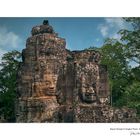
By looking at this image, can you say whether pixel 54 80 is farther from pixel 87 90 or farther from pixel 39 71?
pixel 87 90

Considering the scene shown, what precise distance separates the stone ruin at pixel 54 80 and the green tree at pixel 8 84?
158 centimetres

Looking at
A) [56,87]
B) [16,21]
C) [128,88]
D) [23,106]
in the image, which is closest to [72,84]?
[56,87]

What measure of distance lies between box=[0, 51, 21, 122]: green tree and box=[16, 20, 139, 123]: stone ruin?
62.3 inches

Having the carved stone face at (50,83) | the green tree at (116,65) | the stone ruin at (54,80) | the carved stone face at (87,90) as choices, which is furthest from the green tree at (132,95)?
the carved stone face at (50,83)

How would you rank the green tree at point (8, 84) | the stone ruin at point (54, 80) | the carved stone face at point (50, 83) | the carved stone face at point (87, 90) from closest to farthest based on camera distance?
the stone ruin at point (54, 80) → the carved stone face at point (87, 90) → the carved stone face at point (50, 83) → the green tree at point (8, 84)

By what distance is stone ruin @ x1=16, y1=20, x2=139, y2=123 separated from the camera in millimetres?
14125

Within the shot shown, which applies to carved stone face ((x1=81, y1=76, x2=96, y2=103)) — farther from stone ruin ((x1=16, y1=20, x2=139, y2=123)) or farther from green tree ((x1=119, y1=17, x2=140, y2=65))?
green tree ((x1=119, y1=17, x2=140, y2=65))

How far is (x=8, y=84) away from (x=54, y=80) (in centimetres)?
382

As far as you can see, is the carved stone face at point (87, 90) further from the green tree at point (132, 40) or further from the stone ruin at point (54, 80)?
the green tree at point (132, 40)

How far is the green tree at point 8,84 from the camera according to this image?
54.5ft

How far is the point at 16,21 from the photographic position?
13.2 m

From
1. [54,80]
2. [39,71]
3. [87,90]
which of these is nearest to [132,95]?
[87,90]
